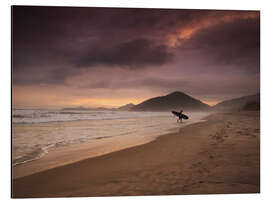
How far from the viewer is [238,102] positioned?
4.33 m

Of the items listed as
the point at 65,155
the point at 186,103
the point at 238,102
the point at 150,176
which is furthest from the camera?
the point at 186,103

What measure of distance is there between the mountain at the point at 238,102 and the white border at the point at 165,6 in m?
0.14

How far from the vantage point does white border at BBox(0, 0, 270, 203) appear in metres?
2.91

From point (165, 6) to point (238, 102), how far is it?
2841 millimetres

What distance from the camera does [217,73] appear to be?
4125 mm

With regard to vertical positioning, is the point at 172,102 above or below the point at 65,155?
above

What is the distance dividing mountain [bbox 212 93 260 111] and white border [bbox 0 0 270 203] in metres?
0.14

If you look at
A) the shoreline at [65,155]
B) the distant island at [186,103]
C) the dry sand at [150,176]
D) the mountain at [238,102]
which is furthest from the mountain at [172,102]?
the dry sand at [150,176]

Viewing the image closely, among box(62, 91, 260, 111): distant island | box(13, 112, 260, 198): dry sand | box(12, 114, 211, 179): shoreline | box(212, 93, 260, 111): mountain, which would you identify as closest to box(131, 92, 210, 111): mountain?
box(62, 91, 260, 111): distant island

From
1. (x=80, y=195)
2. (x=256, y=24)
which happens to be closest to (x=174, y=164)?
(x=80, y=195)

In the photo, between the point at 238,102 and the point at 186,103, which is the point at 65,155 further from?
the point at 238,102

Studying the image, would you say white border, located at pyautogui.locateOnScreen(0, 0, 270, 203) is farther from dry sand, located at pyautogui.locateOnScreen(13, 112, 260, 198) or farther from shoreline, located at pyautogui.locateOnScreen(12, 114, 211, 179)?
shoreline, located at pyautogui.locateOnScreen(12, 114, 211, 179)

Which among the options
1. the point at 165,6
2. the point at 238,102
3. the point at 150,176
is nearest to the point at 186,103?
the point at 238,102

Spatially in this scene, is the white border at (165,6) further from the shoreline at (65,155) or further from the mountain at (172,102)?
the mountain at (172,102)
